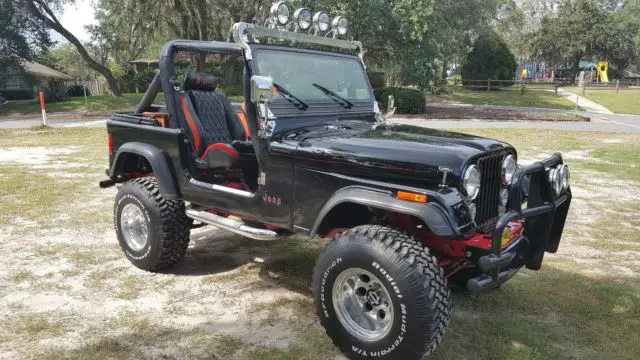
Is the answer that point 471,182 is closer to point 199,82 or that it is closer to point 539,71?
point 199,82

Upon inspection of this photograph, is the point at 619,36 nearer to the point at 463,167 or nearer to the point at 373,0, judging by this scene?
the point at 373,0

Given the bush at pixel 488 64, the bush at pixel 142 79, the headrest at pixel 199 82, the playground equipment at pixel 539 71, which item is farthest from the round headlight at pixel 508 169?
the playground equipment at pixel 539 71

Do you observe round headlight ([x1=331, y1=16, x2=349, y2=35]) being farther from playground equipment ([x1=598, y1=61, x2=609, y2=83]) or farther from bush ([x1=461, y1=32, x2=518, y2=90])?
playground equipment ([x1=598, y1=61, x2=609, y2=83])

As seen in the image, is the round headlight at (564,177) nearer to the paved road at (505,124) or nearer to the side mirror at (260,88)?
the side mirror at (260,88)

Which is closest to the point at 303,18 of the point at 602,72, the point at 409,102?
the point at 409,102

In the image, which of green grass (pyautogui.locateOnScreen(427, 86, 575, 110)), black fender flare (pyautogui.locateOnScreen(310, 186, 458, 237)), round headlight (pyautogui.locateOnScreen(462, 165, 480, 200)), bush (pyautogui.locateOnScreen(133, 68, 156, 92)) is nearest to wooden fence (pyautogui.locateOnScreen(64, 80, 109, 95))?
bush (pyautogui.locateOnScreen(133, 68, 156, 92))

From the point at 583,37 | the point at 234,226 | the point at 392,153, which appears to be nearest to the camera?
A: the point at 392,153

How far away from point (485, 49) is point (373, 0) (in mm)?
19651

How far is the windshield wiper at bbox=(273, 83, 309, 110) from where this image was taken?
12.9ft

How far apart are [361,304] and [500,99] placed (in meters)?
31.4

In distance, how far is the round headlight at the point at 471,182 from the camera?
2988mm

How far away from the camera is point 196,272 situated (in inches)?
185

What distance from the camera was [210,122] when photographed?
16.8 feet

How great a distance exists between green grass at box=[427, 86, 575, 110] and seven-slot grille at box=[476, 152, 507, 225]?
26615mm
